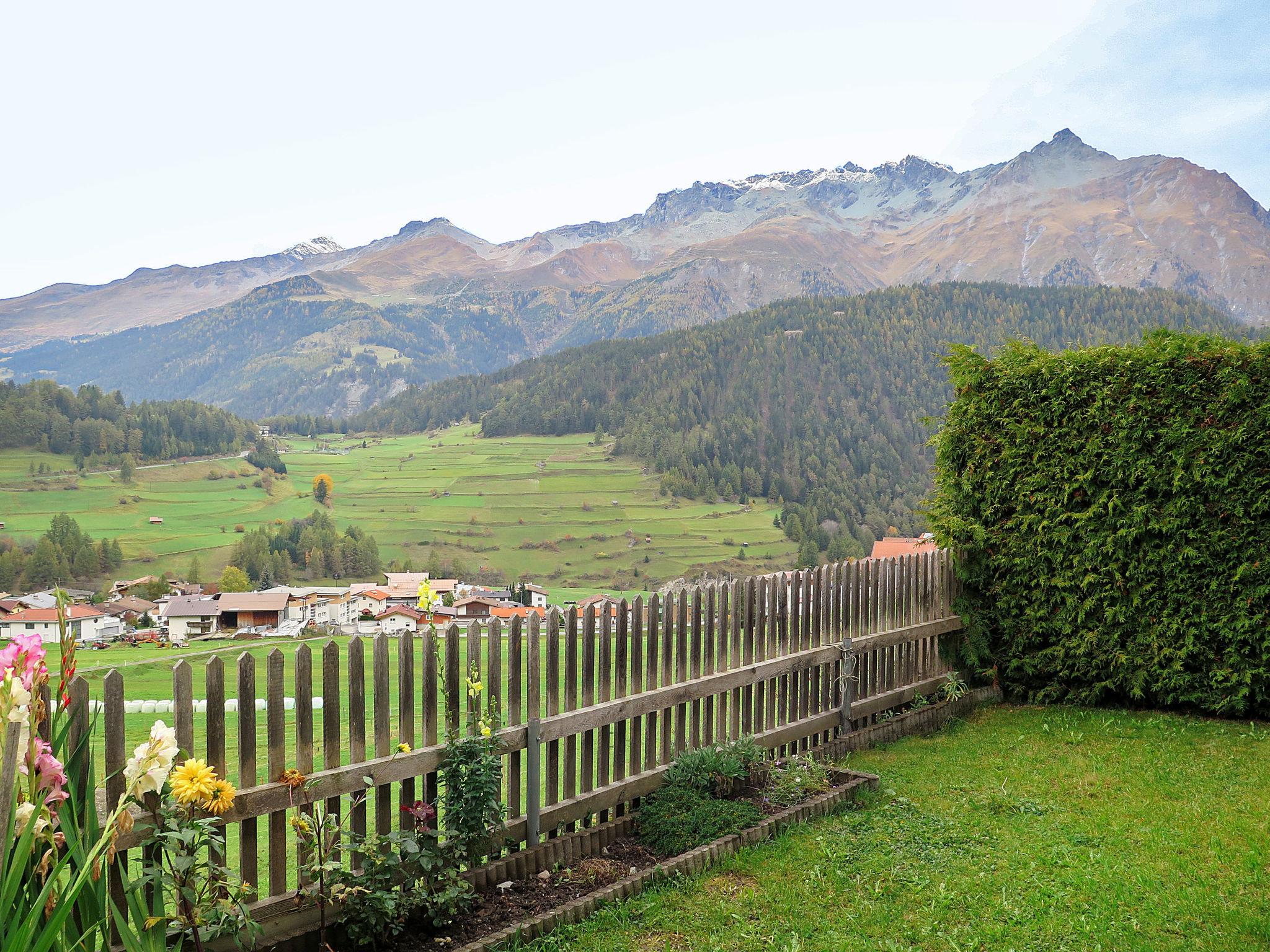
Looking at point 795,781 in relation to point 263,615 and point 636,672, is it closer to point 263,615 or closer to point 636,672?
point 636,672

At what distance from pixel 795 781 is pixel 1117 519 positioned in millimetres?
4357

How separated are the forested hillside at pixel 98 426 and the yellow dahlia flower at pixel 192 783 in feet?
208

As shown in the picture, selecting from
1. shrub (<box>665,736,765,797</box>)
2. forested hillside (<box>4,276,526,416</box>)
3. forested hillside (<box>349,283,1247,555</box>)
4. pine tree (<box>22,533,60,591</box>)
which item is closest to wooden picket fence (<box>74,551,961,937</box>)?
shrub (<box>665,736,765,797</box>)

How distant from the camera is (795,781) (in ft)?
17.1

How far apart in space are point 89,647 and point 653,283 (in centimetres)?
17506

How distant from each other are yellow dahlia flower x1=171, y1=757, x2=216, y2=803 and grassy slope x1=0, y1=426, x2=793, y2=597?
150 feet

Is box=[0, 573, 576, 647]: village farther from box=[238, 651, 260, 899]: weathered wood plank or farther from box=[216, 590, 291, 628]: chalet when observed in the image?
box=[238, 651, 260, 899]: weathered wood plank

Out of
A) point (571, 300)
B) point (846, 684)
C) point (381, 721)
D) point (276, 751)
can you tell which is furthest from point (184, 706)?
point (571, 300)

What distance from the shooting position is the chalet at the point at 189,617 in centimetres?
606

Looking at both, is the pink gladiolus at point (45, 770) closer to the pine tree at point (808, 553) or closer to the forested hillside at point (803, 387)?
the pine tree at point (808, 553)

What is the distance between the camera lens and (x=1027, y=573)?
794cm

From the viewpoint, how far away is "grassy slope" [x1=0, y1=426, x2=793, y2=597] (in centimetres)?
5325

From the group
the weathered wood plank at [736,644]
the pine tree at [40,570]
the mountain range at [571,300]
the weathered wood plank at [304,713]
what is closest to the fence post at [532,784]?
the weathered wood plank at [304,713]

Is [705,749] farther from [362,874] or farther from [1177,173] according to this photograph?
[1177,173]
